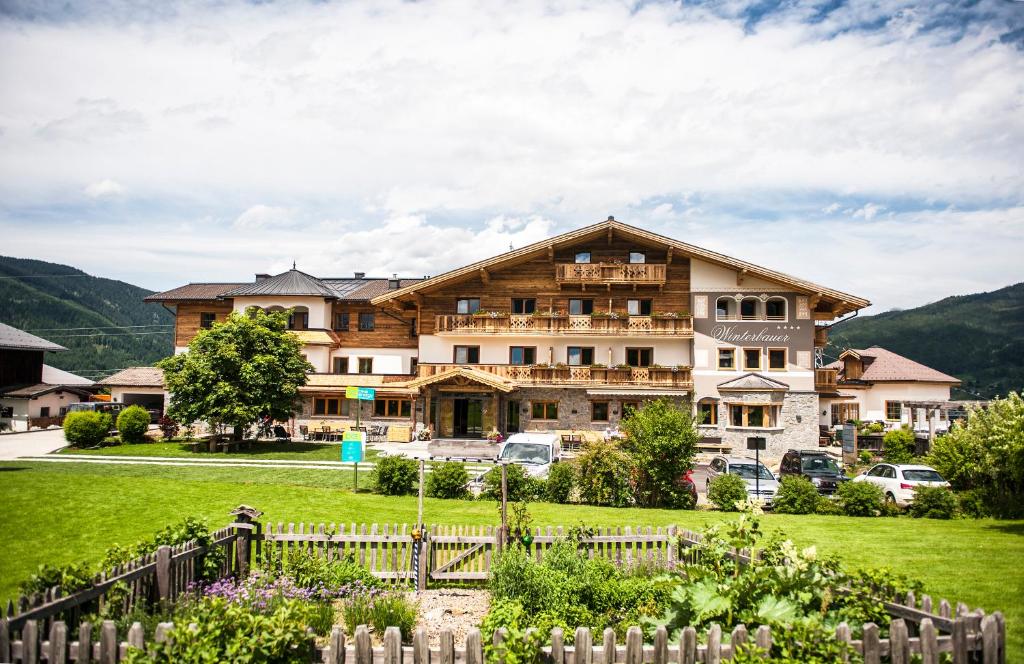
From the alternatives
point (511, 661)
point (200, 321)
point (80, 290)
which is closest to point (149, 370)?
point (200, 321)

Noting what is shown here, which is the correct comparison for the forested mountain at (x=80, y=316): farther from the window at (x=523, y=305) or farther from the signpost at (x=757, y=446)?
the signpost at (x=757, y=446)

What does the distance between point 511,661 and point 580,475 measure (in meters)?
13.8

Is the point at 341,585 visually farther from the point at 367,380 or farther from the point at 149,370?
the point at 149,370

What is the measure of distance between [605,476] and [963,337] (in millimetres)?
111055

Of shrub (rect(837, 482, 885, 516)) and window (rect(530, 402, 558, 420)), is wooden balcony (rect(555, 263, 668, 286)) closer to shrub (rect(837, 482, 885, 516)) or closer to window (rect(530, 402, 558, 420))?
window (rect(530, 402, 558, 420))

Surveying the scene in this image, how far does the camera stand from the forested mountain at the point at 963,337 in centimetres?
9206

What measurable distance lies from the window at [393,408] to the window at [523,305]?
8.71m

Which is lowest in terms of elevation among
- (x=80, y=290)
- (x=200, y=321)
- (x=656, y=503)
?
(x=656, y=503)

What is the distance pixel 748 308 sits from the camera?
36.2m

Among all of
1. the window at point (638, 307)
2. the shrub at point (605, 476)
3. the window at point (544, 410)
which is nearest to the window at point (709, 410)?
the window at point (638, 307)

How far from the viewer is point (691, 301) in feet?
119

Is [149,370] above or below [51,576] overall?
above

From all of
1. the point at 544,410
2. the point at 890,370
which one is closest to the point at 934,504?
the point at 544,410

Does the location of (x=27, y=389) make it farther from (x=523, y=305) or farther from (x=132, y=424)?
(x=523, y=305)
